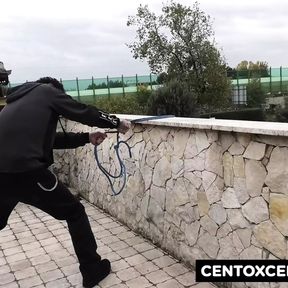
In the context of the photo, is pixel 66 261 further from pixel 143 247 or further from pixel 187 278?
pixel 187 278

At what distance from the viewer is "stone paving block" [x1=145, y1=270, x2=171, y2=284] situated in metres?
3.23

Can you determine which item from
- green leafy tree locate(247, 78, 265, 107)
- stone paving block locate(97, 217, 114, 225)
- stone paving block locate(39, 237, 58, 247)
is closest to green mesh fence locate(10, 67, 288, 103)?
green leafy tree locate(247, 78, 265, 107)

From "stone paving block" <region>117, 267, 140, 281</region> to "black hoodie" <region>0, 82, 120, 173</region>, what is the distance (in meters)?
1.14

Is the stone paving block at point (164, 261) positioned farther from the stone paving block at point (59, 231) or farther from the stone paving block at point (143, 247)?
the stone paving block at point (59, 231)

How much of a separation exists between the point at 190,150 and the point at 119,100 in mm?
11217

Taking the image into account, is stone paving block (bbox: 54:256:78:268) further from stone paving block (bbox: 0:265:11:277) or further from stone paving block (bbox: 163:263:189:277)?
stone paving block (bbox: 163:263:189:277)

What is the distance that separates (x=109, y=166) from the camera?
488 centimetres

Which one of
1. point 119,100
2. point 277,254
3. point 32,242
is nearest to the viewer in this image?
point 277,254

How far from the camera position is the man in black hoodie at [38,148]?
9.35ft

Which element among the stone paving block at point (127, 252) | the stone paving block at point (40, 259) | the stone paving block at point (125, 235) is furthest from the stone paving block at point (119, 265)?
the stone paving block at point (40, 259)

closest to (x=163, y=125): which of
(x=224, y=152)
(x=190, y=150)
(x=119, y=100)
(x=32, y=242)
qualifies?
(x=190, y=150)

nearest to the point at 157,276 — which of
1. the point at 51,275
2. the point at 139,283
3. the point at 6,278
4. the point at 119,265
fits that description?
the point at 139,283

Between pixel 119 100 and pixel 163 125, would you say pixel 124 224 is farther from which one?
pixel 119 100

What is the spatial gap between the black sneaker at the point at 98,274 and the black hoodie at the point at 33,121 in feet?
3.23
